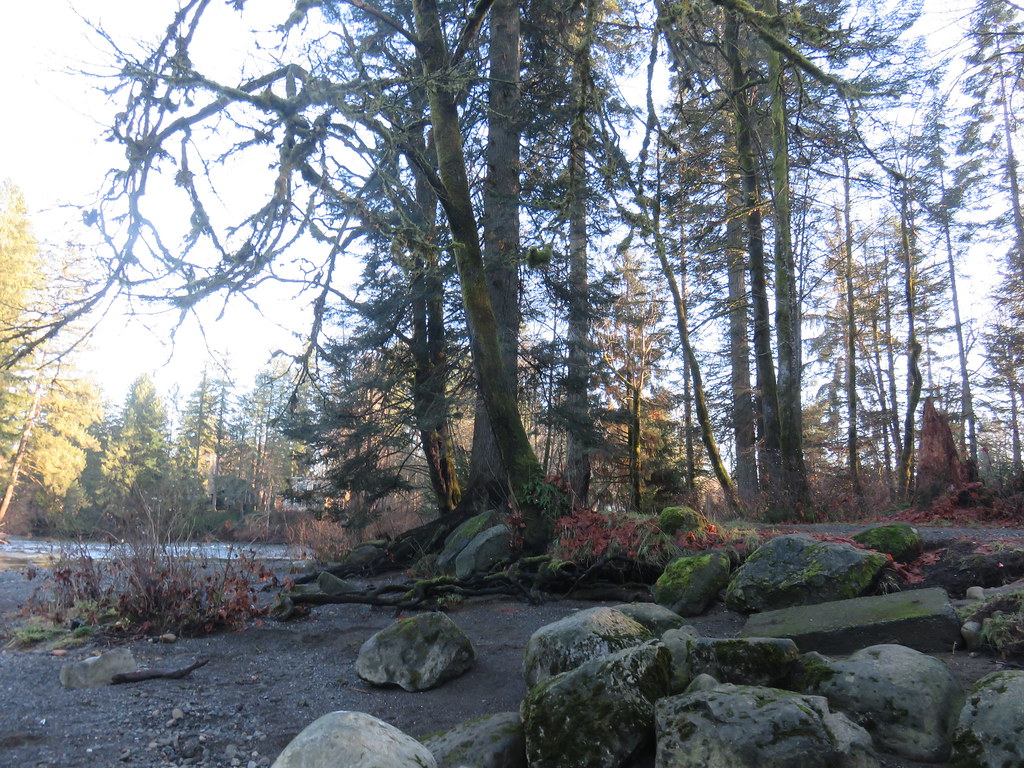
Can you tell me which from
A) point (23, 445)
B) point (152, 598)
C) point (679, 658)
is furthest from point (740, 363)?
point (23, 445)

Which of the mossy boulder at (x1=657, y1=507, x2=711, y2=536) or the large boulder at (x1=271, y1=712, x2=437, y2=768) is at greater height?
the mossy boulder at (x1=657, y1=507, x2=711, y2=536)

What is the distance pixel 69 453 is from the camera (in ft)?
103

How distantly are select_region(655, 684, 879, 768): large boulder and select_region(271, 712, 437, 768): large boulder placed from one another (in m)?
1.12

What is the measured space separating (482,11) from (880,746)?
8.42 m

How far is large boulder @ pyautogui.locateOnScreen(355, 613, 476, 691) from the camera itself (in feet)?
15.0

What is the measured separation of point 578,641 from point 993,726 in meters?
2.19

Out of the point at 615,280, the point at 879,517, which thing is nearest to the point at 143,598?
the point at 615,280

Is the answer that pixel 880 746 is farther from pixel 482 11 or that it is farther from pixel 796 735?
pixel 482 11

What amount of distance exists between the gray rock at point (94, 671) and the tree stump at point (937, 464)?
1152 centimetres

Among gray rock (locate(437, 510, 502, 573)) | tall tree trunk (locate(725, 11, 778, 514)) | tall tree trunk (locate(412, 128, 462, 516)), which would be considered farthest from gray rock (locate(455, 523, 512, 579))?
tall tree trunk (locate(725, 11, 778, 514))

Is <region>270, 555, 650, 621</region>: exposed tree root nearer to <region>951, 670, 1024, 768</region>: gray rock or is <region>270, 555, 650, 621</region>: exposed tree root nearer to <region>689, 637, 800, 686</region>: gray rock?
<region>689, 637, 800, 686</region>: gray rock

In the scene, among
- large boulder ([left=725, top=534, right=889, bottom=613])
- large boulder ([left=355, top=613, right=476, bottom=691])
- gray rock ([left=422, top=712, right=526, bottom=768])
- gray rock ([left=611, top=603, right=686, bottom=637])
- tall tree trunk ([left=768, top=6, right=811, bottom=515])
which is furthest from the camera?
tall tree trunk ([left=768, top=6, right=811, bottom=515])

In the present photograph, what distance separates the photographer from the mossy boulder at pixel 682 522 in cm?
698

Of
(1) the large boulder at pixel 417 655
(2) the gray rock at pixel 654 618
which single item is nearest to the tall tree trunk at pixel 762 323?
(2) the gray rock at pixel 654 618
